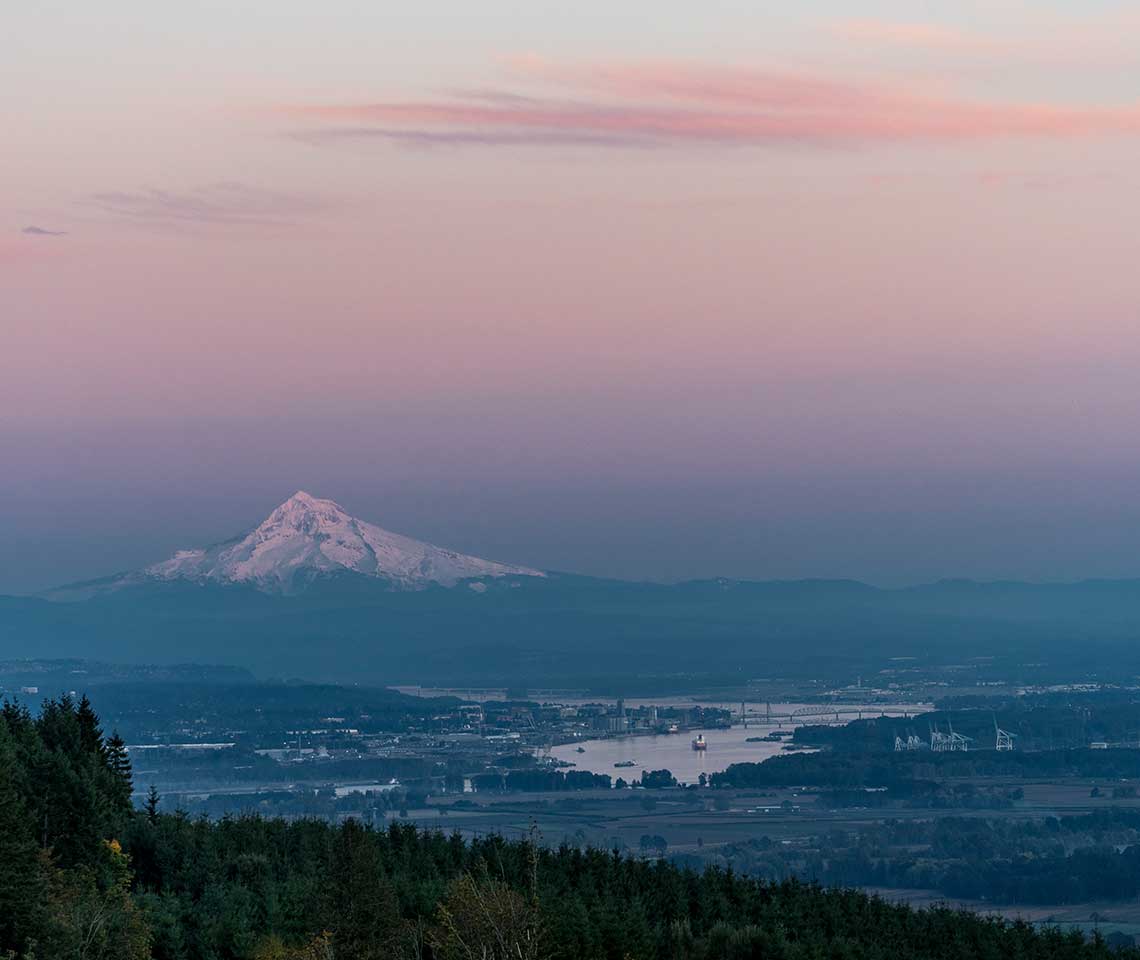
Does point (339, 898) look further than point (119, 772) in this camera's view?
No

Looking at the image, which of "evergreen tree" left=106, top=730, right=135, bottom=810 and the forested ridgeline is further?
"evergreen tree" left=106, top=730, right=135, bottom=810

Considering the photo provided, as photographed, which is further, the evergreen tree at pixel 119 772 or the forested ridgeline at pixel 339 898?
the evergreen tree at pixel 119 772

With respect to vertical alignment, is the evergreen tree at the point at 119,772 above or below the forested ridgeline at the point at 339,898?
above

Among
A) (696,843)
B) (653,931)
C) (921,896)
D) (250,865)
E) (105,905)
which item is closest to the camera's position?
(105,905)

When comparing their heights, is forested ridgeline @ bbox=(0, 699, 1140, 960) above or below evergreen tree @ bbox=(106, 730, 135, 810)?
below

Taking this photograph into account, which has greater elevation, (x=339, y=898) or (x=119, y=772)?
(x=119, y=772)

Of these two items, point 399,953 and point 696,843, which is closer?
point 399,953

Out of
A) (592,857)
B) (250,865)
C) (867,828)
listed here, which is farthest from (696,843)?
(250,865)

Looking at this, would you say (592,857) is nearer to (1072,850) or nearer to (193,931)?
(193,931)
